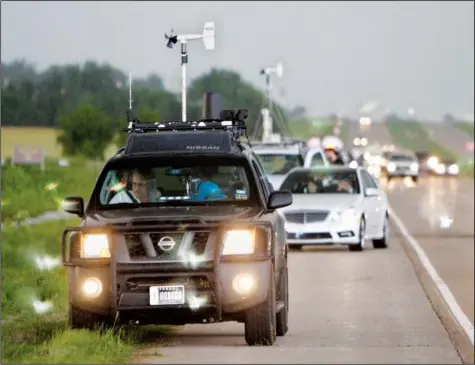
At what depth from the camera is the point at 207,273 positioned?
13.6 metres

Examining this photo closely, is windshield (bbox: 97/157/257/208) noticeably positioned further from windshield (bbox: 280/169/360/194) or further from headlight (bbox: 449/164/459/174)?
headlight (bbox: 449/164/459/174)

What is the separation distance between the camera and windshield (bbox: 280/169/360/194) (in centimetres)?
3082

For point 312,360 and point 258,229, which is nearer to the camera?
point 312,360

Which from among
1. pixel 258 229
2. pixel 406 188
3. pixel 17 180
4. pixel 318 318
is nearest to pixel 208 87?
pixel 318 318

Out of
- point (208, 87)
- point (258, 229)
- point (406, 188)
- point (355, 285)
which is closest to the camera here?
point (258, 229)

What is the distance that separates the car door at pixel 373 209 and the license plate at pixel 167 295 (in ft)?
54.0

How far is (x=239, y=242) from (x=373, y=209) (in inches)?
663

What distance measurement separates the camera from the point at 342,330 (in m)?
16.0

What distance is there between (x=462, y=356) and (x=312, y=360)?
1766 mm

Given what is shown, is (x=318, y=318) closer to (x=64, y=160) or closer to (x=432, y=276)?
(x=432, y=276)

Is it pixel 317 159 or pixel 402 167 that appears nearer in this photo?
pixel 317 159

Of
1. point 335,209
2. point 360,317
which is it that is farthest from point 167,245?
point 335,209

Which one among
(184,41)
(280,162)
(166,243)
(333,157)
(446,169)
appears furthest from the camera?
(446,169)

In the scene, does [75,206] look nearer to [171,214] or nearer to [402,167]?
[171,214]
